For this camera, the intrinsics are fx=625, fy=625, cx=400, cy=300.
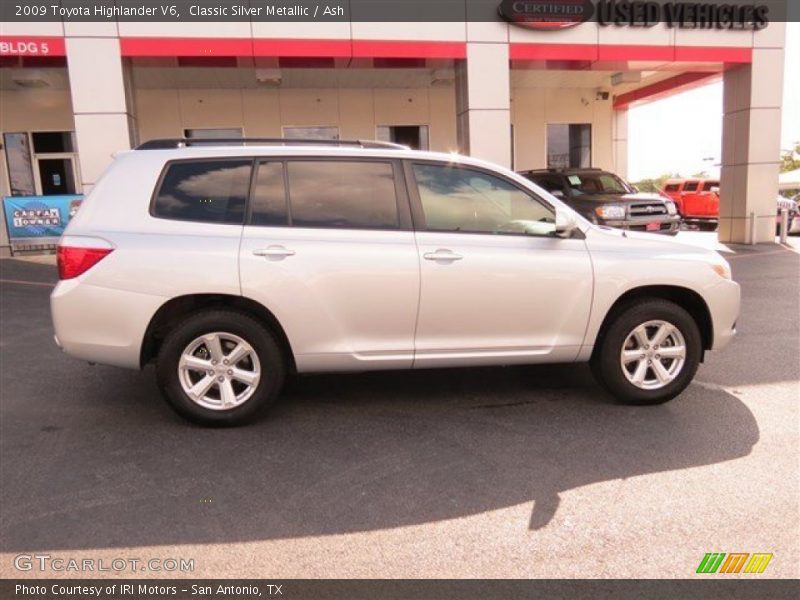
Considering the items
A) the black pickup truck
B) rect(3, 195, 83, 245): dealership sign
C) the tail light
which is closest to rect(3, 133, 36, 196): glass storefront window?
rect(3, 195, 83, 245): dealership sign

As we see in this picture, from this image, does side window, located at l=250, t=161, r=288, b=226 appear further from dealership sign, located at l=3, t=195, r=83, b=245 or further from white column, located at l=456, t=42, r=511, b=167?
dealership sign, located at l=3, t=195, r=83, b=245

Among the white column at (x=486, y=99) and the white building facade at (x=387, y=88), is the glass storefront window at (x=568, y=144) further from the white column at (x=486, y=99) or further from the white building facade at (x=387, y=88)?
the white column at (x=486, y=99)

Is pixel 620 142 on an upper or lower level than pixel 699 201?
upper

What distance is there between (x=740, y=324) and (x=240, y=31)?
9821mm

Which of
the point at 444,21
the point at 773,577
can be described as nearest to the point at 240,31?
the point at 444,21

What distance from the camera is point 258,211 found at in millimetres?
4238

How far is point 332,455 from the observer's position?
12.7 ft

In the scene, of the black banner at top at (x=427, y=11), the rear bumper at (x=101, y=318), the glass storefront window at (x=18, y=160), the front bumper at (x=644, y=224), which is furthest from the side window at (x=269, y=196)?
the glass storefront window at (x=18, y=160)

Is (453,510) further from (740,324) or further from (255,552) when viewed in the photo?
(740,324)

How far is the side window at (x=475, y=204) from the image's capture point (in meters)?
4.39

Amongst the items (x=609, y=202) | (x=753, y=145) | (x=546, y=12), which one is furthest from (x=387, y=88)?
(x=753, y=145)
